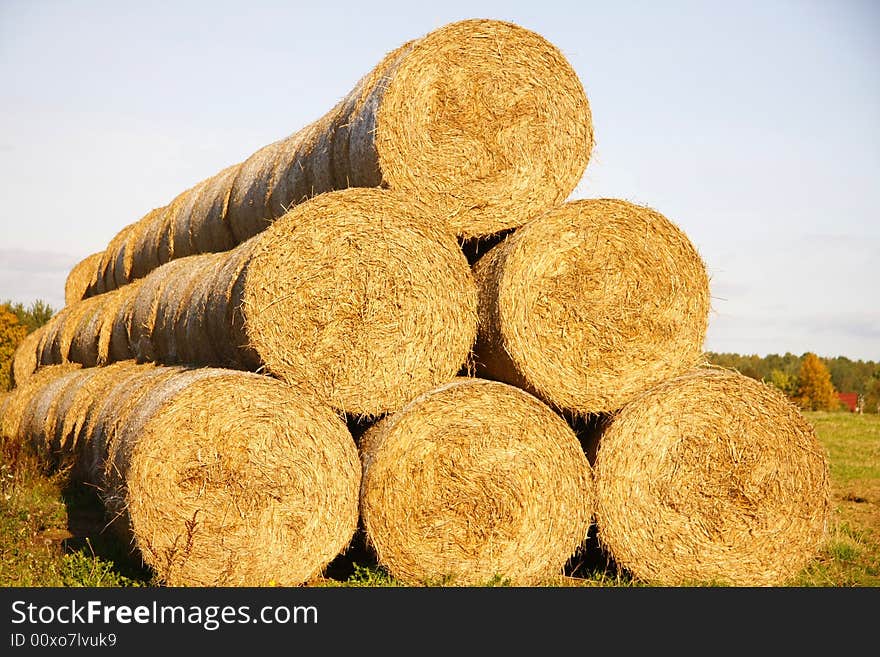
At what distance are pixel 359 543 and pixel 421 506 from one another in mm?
690

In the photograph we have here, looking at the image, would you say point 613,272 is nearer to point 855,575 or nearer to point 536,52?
point 536,52

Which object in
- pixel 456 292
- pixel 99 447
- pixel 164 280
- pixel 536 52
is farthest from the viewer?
pixel 164 280

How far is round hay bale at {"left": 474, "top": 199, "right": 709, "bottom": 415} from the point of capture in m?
5.74

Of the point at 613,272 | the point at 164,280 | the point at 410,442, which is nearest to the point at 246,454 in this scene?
the point at 410,442

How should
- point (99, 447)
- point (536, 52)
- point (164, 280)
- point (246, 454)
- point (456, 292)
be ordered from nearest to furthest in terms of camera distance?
point (246, 454) < point (456, 292) < point (536, 52) < point (99, 447) < point (164, 280)

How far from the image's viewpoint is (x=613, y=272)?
594cm

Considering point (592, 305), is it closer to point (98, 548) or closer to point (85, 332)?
point (98, 548)

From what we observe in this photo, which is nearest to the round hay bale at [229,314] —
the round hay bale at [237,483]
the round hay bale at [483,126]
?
the round hay bale at [237,483]

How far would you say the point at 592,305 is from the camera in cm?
587

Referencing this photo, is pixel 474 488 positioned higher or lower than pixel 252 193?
lower

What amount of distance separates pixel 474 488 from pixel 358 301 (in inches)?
52.6

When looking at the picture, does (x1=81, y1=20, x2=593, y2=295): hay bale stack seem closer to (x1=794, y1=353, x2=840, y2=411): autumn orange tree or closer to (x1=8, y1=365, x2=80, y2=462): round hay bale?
(x1=8, y1=365, x2=80, y2=462): round hay bale

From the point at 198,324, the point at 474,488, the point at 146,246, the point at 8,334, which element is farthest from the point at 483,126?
the point at 8,334

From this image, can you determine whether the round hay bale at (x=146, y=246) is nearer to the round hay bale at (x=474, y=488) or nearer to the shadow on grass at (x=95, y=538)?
the shadow on grass at (x=95, y=538)
